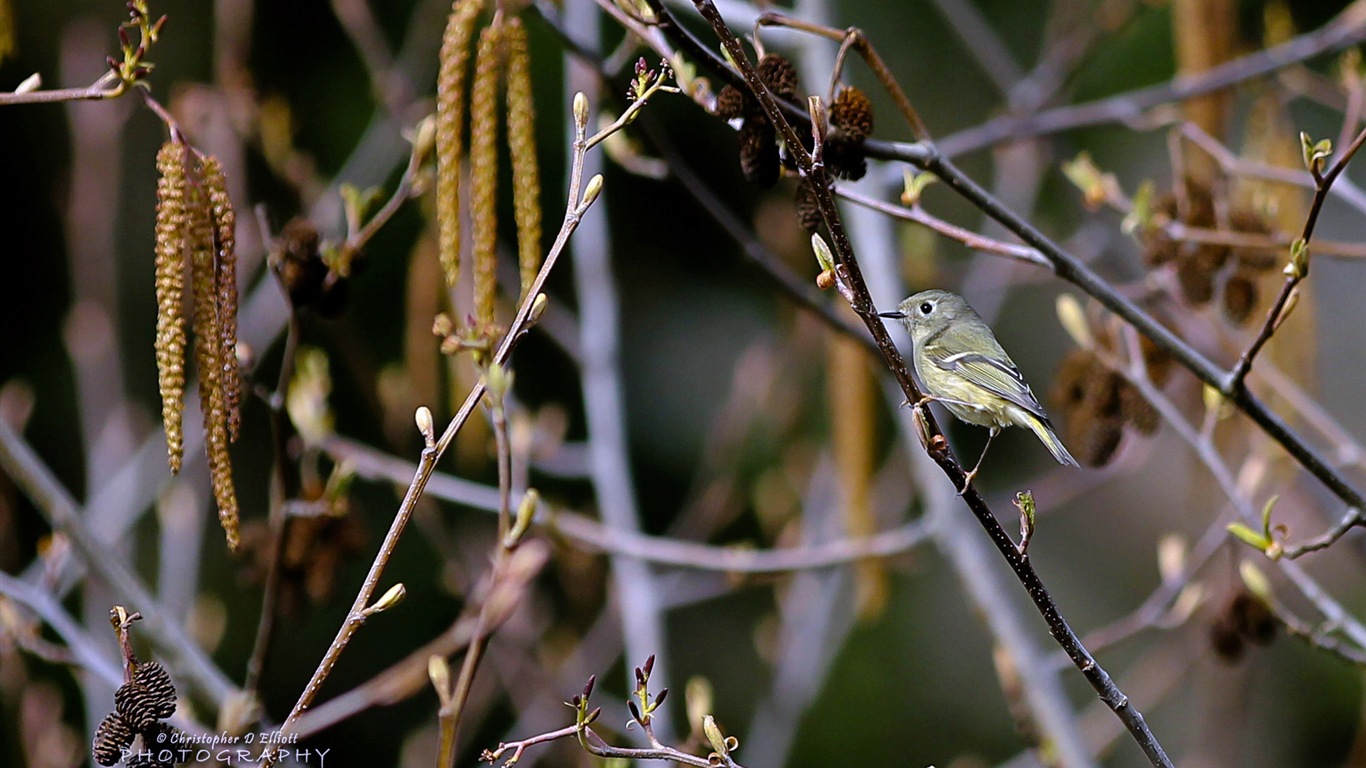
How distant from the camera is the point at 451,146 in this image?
146 cm

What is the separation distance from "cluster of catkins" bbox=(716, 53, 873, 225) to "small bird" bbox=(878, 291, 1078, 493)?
1.95 ft

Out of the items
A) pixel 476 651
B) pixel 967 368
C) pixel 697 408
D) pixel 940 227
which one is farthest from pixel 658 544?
pixel 697 408

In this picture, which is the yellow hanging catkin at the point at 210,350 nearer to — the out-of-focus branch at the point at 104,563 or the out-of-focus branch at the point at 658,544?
the out-of-focus branch at the point at 104,563

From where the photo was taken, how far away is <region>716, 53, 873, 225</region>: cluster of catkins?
1.65 meters

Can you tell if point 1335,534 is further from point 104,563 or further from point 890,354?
point 104,563

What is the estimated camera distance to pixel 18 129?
5777 mm

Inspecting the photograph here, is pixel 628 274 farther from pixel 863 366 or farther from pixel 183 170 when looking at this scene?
pixel 183 170

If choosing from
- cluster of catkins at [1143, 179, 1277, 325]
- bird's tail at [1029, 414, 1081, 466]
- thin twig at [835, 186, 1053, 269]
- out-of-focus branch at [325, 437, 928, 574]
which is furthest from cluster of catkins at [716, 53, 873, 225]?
out-of-focus branch at [325, 437, 928, 574]

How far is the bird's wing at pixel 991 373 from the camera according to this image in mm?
2297

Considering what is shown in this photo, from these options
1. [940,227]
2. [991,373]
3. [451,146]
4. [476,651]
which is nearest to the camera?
[476,651]

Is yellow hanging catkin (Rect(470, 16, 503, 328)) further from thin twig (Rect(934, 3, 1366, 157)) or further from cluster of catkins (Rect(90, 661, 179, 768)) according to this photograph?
thin twig (Rect(934, 3, 1366, 157))

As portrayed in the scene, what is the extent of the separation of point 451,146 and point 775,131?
435 mm

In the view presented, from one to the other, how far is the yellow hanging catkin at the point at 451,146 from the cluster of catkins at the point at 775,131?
35cm

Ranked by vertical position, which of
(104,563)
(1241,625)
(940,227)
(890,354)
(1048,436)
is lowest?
(1241,625)
